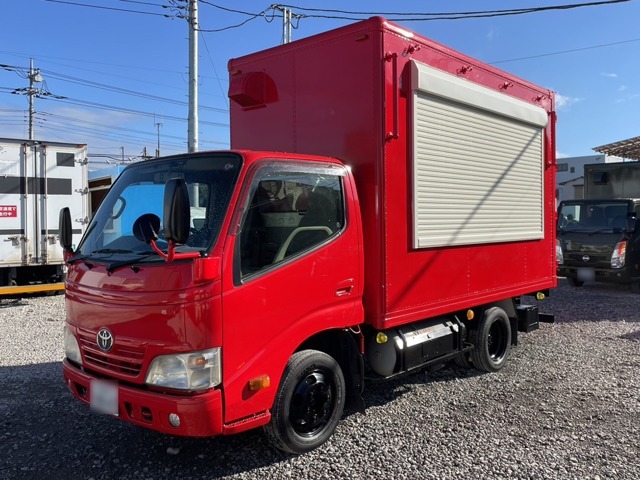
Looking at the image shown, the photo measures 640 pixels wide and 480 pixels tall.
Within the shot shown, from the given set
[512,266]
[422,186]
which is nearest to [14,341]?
[422,186]

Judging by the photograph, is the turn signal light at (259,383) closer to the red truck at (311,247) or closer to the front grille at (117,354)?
the red truck at (311,247)

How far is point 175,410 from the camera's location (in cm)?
310

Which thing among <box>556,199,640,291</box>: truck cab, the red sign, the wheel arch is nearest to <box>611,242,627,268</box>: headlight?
<box>556,199,640,291</box>: truck cab

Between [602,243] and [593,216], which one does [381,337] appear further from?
[593,216]

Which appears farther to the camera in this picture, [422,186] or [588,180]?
[588,180]

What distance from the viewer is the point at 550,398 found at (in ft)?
16.6

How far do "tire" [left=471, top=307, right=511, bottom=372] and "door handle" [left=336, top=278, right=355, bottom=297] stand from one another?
2.22 metres

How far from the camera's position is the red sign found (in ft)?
33.0

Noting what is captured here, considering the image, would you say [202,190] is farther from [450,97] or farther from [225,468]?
[450,97]

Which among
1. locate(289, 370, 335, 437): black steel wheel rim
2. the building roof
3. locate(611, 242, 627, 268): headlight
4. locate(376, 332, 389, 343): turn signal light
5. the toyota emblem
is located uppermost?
the building roof

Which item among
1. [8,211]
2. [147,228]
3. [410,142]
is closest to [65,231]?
[147,228]

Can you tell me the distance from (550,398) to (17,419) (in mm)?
4797

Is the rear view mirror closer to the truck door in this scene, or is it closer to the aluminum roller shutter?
the truck door

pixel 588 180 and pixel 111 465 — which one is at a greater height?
pixel 588 180
